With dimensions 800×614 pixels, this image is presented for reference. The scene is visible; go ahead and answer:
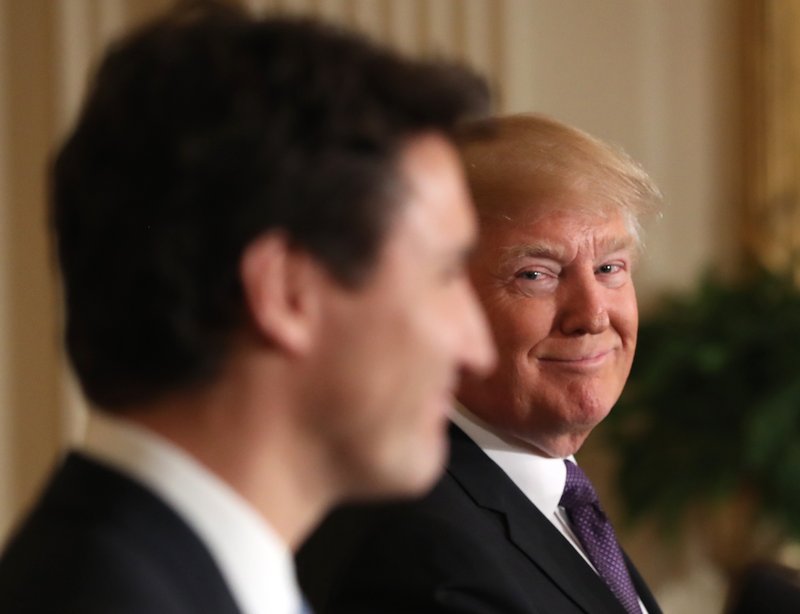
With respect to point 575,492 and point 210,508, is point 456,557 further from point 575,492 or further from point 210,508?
point 210,508

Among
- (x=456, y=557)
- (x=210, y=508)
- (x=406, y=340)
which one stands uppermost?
(x=406, y=340)

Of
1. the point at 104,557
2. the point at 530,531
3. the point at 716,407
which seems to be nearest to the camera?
the point at 104,557

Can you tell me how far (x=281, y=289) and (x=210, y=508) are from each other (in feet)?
0.72

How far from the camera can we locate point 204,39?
4.26 feet

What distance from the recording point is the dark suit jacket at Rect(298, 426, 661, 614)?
204cm

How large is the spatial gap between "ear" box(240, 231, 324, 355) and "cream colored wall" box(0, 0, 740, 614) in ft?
15.4

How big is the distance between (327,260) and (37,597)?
1.32ft

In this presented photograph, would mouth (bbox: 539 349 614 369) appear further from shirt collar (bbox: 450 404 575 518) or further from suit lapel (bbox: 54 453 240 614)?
suit lapel (bbox: 54 453 240 614)

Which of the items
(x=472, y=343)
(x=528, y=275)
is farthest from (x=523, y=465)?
(x=472, y=343)

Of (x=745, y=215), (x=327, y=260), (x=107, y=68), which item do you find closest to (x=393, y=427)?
(x=327, y=260)

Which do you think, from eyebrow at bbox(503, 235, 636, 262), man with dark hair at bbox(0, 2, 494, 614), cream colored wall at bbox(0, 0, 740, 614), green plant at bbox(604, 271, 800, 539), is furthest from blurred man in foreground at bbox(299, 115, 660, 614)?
cream colored wall at bbox(0, 0, 740, 614)

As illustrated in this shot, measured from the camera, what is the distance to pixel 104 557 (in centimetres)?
118

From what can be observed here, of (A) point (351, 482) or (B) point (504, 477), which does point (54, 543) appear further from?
(B) point (504, 477)

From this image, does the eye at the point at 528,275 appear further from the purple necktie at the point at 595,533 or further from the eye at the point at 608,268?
the purple necktie at the point at 595,533
